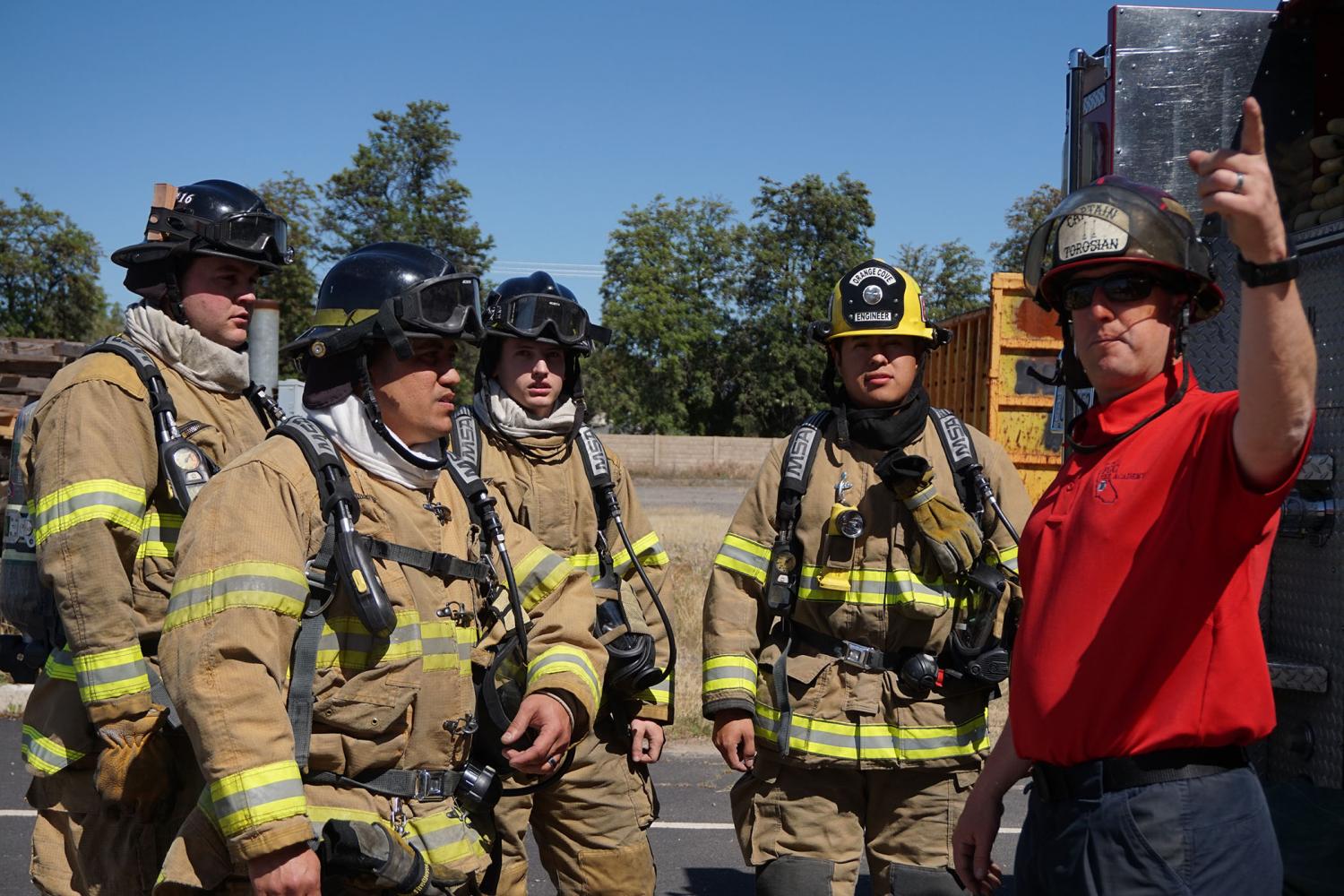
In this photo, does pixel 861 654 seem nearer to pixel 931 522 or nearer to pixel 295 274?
pixel 931 522

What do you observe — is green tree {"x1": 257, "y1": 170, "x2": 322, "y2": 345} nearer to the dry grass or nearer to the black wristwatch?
the dry grass

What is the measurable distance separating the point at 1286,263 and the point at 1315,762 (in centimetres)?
241

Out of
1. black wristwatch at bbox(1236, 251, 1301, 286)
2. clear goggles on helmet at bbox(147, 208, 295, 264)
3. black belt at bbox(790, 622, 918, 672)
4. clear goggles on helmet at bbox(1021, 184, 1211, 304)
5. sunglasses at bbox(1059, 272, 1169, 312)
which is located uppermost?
clear goggles on helmet at bbox(147, 208, 295, 264)

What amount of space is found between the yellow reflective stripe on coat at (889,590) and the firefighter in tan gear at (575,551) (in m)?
0.80

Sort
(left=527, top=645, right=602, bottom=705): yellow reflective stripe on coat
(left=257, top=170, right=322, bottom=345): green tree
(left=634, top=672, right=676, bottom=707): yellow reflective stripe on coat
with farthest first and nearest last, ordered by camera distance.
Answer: (left=257, top=170, right=322, bottom=345): green tree, (left=634, top=672, right=676, bottom=707): yellow reflective stripe on coat, (left=527, top=645, right=602, bottom=705): yellow reflective stripe on coat

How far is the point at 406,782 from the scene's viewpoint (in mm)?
2656

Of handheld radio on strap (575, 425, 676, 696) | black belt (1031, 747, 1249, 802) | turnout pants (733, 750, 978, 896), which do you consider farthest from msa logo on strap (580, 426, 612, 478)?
black belt (1031, 747, 1249, 802)

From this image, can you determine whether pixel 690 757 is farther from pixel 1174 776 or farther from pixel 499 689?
pixel 1174 776

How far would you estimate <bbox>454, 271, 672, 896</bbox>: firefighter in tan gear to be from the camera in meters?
4.28

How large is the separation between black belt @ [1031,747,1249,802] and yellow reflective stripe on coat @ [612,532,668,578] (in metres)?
2.59

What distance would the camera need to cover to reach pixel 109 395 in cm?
353

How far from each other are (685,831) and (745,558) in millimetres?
2630

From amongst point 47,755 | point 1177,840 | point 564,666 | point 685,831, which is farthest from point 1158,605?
point 685,831

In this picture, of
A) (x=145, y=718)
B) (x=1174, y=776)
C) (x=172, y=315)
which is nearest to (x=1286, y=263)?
(x=1174, y=776)
